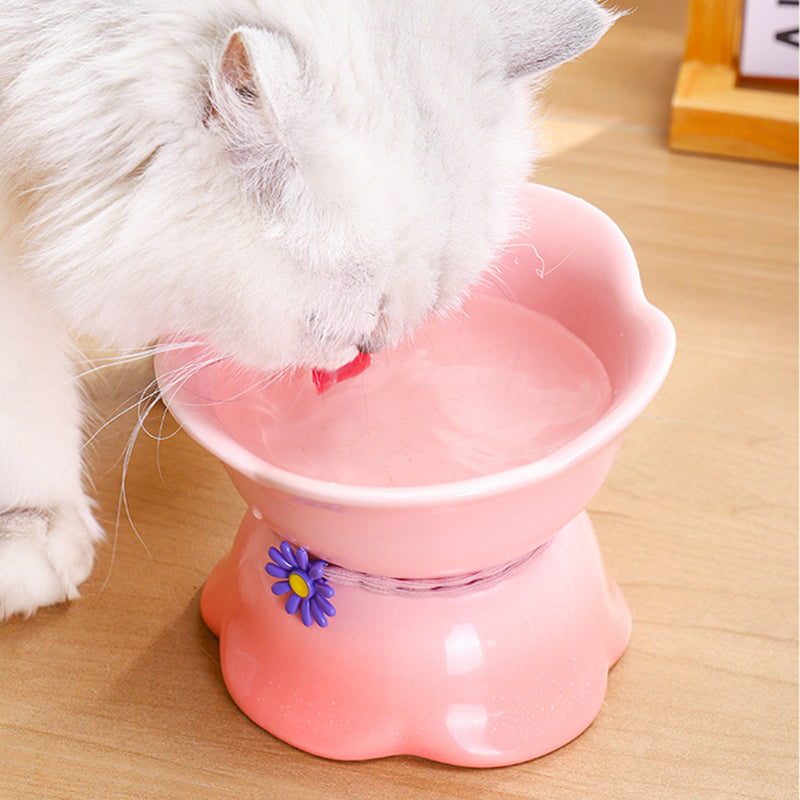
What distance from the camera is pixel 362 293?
630mm

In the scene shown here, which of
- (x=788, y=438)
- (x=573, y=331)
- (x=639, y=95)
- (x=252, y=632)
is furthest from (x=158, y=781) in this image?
(x=639, y=95)

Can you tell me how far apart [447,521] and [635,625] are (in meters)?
0.31

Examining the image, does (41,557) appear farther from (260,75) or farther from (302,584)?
(260,75)

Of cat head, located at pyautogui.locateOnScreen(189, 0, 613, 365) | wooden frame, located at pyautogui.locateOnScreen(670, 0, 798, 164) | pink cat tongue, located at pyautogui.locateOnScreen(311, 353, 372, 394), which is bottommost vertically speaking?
wooden frame, located at pyautogui.locateOnScreen(670, 0, 798, 164)

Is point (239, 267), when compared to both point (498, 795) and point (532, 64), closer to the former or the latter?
point (532, 64)

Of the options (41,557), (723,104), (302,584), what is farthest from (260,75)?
(723,104)

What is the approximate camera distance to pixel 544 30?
683 millimetres

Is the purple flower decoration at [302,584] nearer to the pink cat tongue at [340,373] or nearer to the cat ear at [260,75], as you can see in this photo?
the pink cat tongue at [340,373]

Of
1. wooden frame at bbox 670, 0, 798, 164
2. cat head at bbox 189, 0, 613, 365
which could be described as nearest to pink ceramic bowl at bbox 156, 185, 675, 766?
cat head at bbox 189, 0, 613, 365

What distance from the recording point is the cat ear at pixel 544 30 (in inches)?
26.8

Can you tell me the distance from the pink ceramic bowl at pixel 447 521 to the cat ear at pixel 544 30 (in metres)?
0.16

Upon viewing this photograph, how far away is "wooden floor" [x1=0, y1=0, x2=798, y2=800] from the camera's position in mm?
733

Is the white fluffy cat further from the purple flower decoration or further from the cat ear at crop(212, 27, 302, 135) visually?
the purple flower decoration

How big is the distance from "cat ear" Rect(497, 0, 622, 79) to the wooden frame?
2.66 ft
